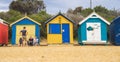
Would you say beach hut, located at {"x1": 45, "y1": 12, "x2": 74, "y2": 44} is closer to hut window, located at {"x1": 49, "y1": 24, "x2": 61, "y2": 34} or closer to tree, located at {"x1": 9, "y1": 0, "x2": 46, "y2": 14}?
hut window, located at {"x1": 49, "y1": 24, "x2": 61, "y2": 34}

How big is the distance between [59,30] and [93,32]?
2852 mm

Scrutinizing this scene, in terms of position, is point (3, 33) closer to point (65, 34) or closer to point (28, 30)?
point (28, 30)

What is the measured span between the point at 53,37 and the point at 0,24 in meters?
4.29

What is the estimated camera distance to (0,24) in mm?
27453

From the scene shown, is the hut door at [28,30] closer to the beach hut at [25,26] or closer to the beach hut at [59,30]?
the beach hut at [25,26]

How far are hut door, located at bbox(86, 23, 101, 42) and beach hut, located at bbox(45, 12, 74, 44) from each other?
173 centimetres

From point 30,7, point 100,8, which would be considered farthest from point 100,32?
point 30,7

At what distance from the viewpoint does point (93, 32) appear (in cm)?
2761

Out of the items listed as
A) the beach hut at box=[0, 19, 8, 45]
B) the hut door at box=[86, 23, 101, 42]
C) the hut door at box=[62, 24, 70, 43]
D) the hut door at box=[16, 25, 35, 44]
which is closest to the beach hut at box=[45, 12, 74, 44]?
the hut door at box=[62, 24, 70, 43]

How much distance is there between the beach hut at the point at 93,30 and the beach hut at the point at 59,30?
4.50 ft

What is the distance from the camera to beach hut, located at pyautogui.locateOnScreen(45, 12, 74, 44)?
28.6m

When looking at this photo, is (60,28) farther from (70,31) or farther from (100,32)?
(100,32)
